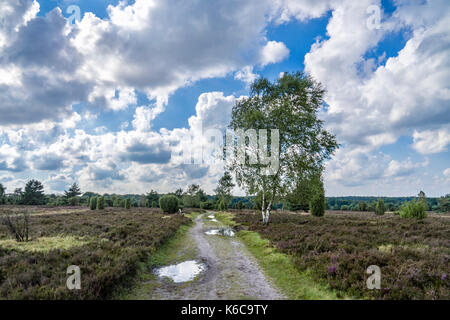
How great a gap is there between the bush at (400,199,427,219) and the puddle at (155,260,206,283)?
24046 millimetres

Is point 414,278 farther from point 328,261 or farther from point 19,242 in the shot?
point 19,242

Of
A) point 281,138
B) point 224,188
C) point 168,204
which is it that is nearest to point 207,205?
point 224,188

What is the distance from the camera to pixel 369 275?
769cm

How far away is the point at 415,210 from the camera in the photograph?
73.3 feet

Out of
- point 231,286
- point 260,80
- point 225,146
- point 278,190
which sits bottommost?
point 231,286

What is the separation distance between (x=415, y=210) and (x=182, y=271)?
2528 centimetres

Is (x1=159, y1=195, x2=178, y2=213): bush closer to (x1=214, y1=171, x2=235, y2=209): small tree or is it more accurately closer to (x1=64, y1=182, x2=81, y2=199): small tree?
(x1=214, y1=171, x2=235, y2=209): small tree

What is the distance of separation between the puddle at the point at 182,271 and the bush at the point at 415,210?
947 inches

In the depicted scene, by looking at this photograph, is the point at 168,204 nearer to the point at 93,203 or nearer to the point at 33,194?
the point at 93,203

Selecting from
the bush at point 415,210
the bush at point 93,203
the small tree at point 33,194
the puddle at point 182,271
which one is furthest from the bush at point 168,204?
the small tree at point 33,194

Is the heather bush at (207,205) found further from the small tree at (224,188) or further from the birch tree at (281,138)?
the birch tree at (281,138)

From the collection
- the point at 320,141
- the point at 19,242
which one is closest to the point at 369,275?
the point at 320,141

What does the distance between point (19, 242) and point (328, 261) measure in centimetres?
1764
